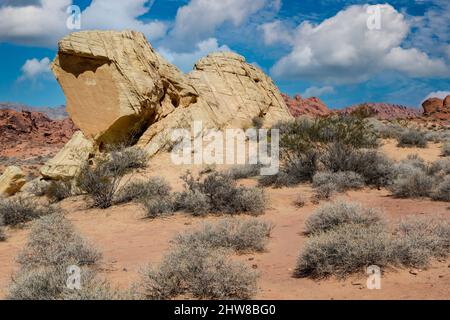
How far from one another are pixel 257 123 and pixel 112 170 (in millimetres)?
11314

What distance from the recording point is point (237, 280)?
4934 mm

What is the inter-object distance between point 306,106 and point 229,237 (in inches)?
2340

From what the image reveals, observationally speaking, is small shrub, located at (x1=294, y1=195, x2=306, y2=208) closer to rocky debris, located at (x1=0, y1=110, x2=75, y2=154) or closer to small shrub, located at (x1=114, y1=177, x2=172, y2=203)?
small shrub, located at (x1=114, y1=177, x2=172, y2=203)

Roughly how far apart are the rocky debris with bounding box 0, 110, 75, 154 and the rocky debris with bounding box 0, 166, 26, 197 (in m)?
39.4

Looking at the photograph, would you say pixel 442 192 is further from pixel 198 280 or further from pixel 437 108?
pixel 437 108

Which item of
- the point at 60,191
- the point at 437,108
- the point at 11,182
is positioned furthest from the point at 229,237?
the point at 437,108

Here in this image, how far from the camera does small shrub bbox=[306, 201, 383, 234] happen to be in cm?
754

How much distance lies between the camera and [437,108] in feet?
198

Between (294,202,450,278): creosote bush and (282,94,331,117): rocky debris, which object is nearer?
(294,202,450,278): creosote bush

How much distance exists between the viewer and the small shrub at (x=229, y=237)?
7.28 meters

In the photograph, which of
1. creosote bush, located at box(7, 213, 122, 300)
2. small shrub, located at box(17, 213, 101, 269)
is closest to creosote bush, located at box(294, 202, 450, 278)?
creosote bush, located at box(7, 213, 122, 300)

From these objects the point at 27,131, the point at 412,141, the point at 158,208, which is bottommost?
the point at 158,208
